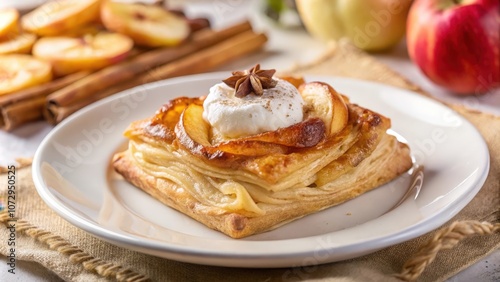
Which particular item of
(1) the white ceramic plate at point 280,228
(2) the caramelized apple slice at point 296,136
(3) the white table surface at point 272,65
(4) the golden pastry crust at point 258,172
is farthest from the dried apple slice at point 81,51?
(2) the caramelized apple slice at point 296,136

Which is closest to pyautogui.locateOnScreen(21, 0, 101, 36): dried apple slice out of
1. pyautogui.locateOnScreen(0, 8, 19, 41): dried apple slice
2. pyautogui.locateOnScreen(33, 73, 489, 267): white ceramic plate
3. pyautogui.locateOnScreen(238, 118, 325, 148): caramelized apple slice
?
pyautogui.locateOnScreen(0, 8, 19, 41): dried apple slice

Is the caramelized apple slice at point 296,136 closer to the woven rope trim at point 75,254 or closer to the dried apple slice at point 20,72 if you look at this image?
the woven rope trim at point 75,254

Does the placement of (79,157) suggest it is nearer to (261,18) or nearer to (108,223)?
(108,223)

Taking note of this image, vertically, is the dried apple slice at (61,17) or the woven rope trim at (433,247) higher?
the woven rope trim at (433,247)

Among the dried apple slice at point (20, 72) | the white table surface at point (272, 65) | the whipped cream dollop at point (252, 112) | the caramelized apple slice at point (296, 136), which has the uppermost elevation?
the whipped cream dollop at point (252, 112)

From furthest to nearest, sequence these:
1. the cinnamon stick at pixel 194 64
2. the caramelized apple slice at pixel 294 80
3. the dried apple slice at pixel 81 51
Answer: the dried apple slice at pixel 81 51, the cinnamon stick at pixel 194 64, the caramelized apple slice at pixel 294 80

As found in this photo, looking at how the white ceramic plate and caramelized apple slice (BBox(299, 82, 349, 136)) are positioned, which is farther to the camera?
caramelized apple slice (BBox(299, 82, 349, 136))

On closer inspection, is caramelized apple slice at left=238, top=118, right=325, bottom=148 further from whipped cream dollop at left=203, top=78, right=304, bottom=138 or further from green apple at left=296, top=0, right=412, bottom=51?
green apple at left=296, top=0, right=412, bottom=51
